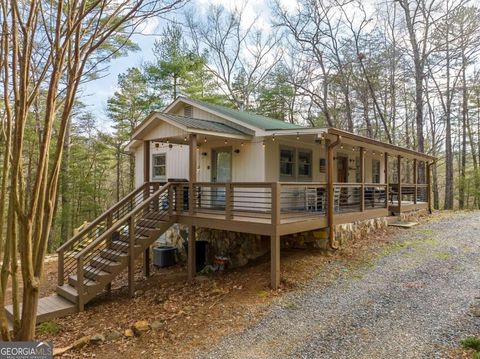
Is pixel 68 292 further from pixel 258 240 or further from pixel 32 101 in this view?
pixel 32 101

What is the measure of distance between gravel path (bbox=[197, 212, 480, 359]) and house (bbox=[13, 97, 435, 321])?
1.28 metres

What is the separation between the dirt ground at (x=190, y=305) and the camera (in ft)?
16.6

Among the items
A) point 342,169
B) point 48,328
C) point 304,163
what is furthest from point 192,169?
point 342,169

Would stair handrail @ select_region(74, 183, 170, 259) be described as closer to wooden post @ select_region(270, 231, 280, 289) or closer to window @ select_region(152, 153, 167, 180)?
wooden post @ select_region(270, 231, 280, 289)

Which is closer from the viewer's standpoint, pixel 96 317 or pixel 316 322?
pixel 316 322

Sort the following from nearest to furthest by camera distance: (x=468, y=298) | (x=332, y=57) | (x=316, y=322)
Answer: (x=316, y=322) → (x=468, y=298) → (x=332, y=57)

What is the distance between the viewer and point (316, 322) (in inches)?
205

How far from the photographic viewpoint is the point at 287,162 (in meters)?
10.7

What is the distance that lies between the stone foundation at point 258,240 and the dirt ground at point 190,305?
286mm

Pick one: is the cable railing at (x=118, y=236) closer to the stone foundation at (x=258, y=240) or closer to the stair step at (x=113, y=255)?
the stair step at (x=113, y=255)

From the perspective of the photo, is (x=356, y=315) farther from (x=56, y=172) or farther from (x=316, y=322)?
(x=56, y=172)

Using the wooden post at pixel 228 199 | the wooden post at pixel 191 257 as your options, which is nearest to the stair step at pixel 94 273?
the wooden post at pixel 191 257

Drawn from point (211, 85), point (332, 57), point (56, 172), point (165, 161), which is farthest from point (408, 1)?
point (56, 172)

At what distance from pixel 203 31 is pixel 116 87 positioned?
7.85 metres
